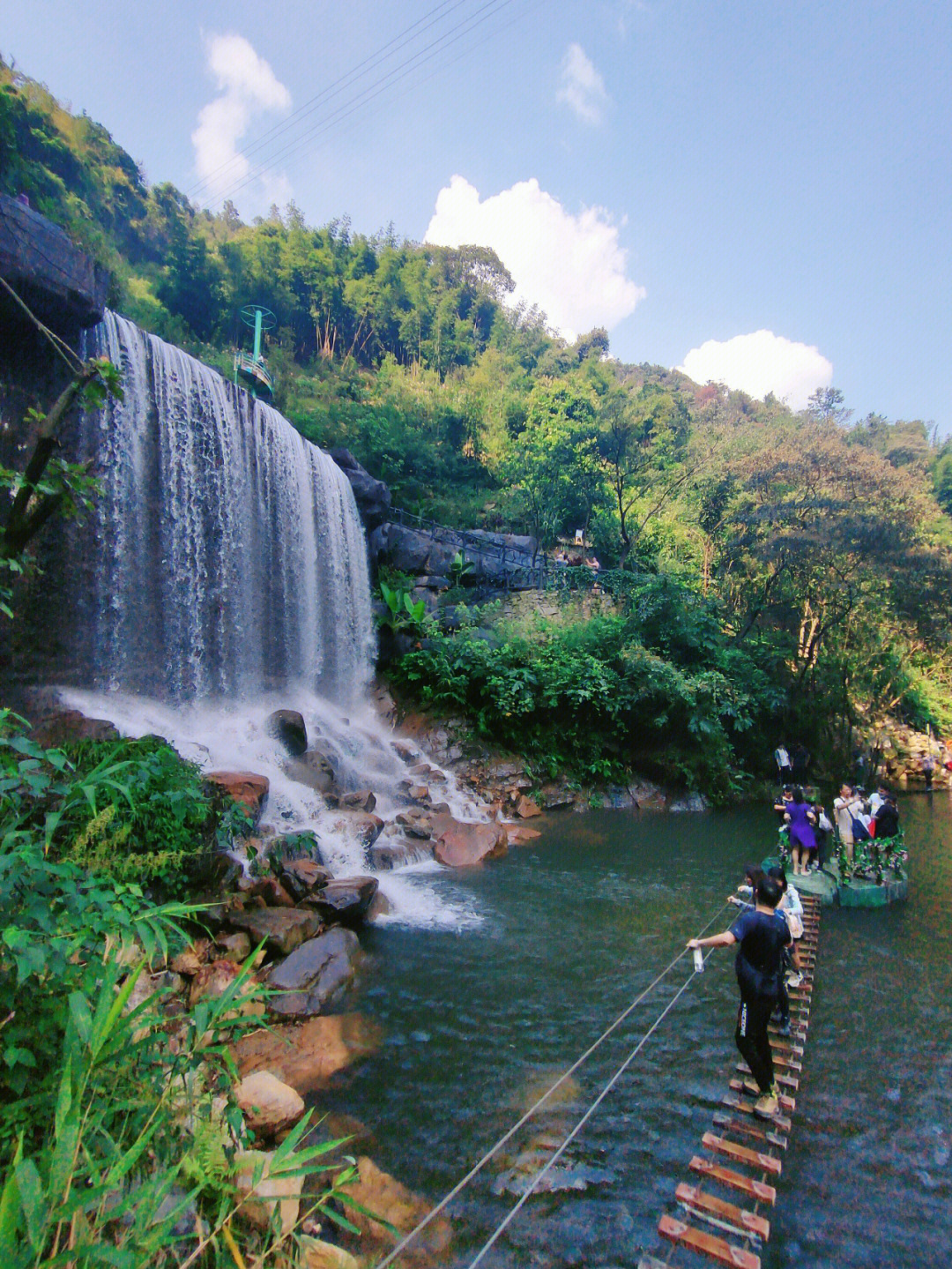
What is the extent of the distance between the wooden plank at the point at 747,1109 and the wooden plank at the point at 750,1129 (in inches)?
1.3

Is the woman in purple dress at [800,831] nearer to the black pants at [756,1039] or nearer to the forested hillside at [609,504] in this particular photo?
the black pants at [756,1039]

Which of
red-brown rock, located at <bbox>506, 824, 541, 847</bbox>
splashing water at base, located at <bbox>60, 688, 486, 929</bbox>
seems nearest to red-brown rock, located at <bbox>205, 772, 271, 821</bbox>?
splashing water at base, located at <bbox>60, 688, 486, 929</bbox>

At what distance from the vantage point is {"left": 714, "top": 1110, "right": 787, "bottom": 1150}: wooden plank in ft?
11.3

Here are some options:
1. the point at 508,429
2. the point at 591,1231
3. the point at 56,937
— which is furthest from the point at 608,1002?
the point at 508,429

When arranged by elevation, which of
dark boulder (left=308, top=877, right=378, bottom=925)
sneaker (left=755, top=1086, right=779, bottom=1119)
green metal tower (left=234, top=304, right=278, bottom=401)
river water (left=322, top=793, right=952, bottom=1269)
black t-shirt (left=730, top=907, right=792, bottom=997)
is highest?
green metal tower (left=234, top=304, right=278, bottom=401)

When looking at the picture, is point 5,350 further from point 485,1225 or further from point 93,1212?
point 485,1225

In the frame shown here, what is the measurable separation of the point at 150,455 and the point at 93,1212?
421 inches

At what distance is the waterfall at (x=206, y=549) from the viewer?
9.91 metres

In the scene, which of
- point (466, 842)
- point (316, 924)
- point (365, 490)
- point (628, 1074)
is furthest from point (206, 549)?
point (628, 1074)

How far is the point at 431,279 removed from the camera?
38.0m

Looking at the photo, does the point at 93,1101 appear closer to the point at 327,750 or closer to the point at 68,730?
the point at 68,730

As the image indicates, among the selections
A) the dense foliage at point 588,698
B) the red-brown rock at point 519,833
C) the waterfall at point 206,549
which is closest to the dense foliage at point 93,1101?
the red-brown rock at point 519,833

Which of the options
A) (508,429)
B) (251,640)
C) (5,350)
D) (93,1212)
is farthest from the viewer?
(508,429)

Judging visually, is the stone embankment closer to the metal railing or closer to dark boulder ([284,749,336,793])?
the metal railing
